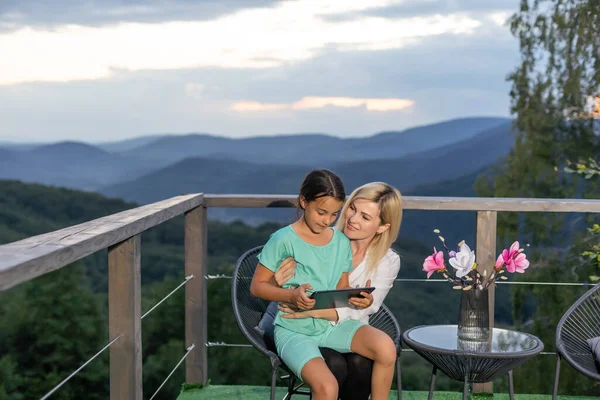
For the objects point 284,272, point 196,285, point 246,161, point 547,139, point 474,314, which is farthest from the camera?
point 246,161

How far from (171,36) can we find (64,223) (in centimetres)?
1737

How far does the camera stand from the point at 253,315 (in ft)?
9.02

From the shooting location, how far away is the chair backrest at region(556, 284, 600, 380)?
271 centimetres

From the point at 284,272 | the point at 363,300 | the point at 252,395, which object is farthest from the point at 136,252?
the point at 252,395

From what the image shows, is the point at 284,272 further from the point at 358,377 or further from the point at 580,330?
the point at 580,330

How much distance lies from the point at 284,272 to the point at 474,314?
679 millimetres

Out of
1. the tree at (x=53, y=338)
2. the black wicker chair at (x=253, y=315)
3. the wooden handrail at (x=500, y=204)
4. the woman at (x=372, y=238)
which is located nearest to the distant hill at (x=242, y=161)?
the tree at (x=53, y=338)

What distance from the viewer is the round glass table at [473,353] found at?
2.42 m

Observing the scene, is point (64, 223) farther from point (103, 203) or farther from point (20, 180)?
point (20, 180)

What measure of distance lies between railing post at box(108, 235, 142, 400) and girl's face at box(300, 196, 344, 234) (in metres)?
0.56

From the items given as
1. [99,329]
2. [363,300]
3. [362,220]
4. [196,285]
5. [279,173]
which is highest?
[362,220]

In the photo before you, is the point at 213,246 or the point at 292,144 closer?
the point at 213,246

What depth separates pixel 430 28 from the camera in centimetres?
1318

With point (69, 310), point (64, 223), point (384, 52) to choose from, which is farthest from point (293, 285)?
point (64, 223)
